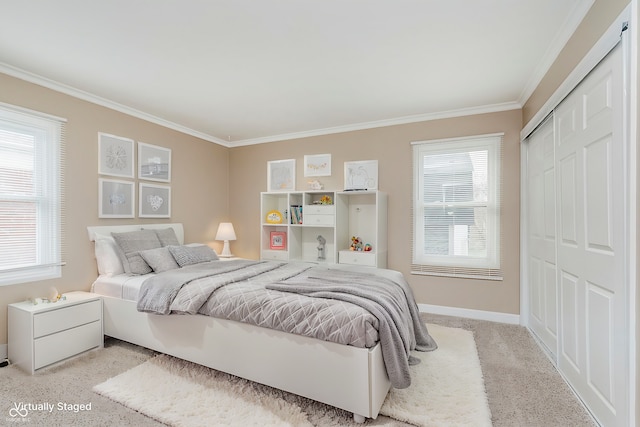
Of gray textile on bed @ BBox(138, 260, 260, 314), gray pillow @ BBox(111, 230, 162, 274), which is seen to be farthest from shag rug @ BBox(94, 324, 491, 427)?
gray pillow @ BBox(111, 230, 162, 274)

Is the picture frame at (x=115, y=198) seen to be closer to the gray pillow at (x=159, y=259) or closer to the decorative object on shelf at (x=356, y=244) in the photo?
the gray pillow at (x=159, y=259)

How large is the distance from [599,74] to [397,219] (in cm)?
248

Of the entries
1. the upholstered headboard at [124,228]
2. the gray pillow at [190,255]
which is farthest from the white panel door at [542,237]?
the upholstered headboard at [124,228]

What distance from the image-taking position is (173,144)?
4074mm

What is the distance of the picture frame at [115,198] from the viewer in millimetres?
3219

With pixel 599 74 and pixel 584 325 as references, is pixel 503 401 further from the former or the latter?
pixel 599 74

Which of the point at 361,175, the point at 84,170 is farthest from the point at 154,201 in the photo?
the point at 361,175

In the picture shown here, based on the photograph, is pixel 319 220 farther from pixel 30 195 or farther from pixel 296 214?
pixel 30 195

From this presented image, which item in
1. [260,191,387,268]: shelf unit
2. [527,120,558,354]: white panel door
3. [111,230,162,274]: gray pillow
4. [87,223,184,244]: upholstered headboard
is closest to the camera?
[527,120,558,354]: white panel door

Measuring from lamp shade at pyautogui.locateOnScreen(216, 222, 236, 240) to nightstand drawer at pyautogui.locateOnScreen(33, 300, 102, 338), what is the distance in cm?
196

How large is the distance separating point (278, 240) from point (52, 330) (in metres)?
2.65

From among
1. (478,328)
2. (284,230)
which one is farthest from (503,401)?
(284,230)

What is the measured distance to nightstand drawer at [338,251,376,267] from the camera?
3.70m

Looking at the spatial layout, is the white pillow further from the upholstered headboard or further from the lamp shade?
the lamp shade
